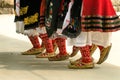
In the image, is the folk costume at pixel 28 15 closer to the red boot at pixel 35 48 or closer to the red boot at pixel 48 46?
the red boot at pixel 48 46

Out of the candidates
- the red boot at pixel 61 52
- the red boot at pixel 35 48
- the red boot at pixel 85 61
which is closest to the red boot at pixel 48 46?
the red boot at pixel 61 52

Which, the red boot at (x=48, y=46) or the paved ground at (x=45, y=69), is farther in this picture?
the red boot at (x=48, y=46)

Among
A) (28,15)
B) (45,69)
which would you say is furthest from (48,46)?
(45,69)

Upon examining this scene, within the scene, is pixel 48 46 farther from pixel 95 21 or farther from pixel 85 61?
pixel 95 21

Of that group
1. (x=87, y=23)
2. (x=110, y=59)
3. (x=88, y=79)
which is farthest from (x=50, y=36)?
(x=110, y=59)

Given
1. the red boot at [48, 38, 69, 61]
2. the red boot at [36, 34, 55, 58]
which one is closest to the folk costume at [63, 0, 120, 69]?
the red boot at [48, 38, 69, 61]

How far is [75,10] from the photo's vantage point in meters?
3.53

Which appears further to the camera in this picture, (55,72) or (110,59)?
(110,59)

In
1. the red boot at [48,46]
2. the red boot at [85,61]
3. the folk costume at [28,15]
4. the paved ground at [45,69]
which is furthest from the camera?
the red boot at [48,46]

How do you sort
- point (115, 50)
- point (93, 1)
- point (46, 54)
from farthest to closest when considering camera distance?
point (115, 50) → point (46, 54) → point (93, 1)

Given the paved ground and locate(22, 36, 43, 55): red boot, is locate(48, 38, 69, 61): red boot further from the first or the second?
locate(22, 36, 43, 55): red boot

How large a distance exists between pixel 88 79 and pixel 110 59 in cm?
107

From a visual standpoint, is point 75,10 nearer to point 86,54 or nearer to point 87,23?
point 87,23

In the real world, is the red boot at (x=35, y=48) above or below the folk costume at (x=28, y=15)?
below
